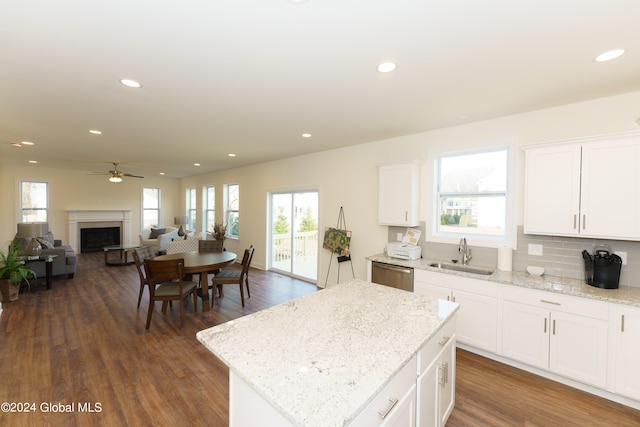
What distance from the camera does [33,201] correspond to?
7344 mm

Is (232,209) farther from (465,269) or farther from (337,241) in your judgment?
(465,269)

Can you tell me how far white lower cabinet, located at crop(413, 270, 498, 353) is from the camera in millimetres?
2691

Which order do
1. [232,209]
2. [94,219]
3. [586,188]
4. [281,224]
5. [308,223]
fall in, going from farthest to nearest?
[94,219] → [232,209] → [281,224] → [308,223] → [586,188]

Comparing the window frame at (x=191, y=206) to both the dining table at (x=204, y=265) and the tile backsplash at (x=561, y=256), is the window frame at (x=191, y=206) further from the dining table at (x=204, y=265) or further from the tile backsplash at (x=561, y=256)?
the tile backsplash at (x=561, y=256)

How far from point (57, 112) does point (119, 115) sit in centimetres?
62

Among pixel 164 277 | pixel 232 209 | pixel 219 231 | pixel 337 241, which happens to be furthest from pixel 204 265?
pixel 232 209

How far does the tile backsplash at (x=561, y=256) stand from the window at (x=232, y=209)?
5692 mm

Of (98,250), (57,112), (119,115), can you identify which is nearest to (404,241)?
(119,115)

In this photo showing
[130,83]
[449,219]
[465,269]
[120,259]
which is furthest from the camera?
[120,259]

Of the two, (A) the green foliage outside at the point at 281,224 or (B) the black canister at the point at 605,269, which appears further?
(A) the green foliage outside at the point at 281,224

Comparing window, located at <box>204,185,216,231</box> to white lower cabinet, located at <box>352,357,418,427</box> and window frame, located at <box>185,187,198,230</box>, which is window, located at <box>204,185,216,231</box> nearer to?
window frame, located at <box>185,187,198,230</box>

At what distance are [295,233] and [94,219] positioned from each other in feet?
22.5

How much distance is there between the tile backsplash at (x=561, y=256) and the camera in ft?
7.95

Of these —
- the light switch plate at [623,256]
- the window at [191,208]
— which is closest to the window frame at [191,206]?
the window at [191,208]
